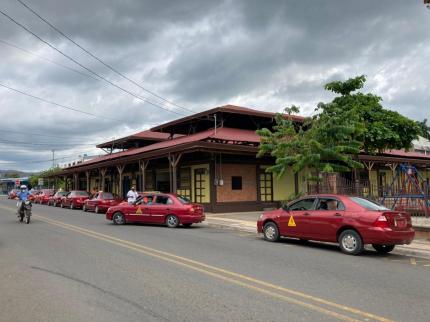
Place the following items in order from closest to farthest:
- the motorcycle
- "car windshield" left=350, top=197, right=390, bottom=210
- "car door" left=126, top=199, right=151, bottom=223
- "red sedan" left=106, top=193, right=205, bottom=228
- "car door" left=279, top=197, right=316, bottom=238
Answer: "car windshield" left=350, top=197, right=390, bottom=210, "car door" left=279, top=197, right=316, bottom=238, "red sedan" left=106, top=193, right=205, bottom=228, "car door" left=126, top=199, right=151, bottom=223, the motorcycle

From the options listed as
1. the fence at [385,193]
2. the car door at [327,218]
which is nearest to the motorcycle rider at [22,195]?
the fence at [385,193]

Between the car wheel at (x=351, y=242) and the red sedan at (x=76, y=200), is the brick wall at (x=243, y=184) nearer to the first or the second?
the red sedan at (x=76, y=200)

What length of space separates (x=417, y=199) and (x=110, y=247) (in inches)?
456

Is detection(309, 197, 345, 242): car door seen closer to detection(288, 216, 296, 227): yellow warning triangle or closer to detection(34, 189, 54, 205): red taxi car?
detection(288, 216, 296, 227): yellow warning triangle

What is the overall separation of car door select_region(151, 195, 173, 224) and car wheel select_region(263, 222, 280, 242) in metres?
5.17

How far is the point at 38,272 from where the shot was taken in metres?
8.15

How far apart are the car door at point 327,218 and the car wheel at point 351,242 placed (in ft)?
0.85

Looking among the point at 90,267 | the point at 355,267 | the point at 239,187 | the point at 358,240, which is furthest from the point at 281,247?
the point at 239,187

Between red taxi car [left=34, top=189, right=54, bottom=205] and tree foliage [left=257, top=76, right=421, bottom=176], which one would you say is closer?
tree foliage [left=257, top=76, right=421, bottom=176]

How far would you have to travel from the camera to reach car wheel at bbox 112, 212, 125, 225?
60.6ft

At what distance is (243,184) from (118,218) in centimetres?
1085

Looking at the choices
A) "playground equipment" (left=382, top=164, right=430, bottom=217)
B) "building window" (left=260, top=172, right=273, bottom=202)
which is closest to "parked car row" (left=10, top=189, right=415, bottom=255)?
"playground equipment" (left=382, top=164, right=430, bottom=217)

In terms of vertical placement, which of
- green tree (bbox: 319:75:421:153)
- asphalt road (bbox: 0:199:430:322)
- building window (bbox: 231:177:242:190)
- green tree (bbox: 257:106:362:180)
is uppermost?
green tree (bbox: 319:75:421:153)

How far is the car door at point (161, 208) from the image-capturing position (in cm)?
1746
